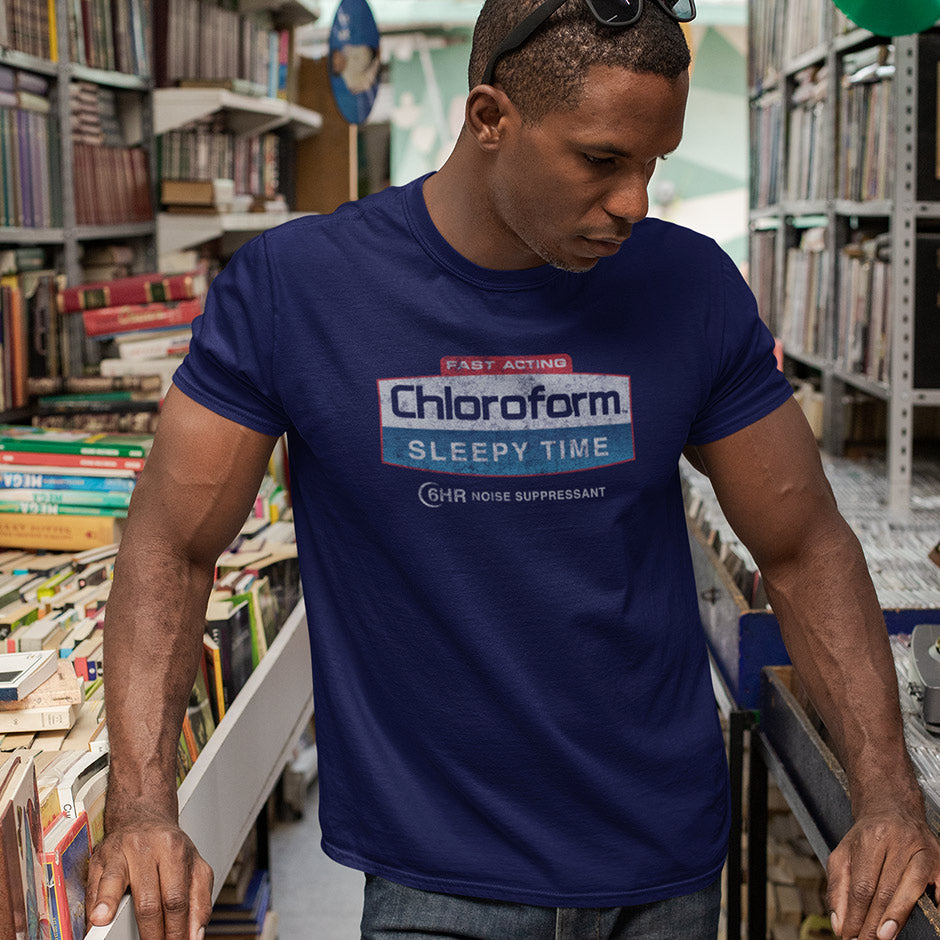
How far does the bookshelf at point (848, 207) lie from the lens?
265 cm

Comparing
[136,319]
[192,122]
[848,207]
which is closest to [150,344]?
[136,319]

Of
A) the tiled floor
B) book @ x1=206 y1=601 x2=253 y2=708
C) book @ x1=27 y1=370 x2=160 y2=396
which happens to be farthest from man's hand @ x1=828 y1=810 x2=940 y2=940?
book @ x1=27 y1=370 x2=160 y2=396

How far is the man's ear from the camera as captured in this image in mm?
1185

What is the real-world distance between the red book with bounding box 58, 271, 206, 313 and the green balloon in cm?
173

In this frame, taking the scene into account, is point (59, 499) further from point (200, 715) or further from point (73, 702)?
point (73, 702)

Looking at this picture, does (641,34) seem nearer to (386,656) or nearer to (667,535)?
(667,535)

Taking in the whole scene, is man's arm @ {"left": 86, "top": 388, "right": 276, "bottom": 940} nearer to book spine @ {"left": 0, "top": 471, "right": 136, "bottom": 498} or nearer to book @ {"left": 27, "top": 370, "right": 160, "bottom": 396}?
book spine @ {"left": 0, "top": 471, "right": 136, "bottom": 498}

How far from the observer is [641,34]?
3.67 feet

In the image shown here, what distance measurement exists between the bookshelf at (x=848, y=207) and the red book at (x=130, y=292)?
5.58 ft

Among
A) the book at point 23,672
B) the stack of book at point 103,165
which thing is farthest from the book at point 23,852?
the stack of book at point 103,165

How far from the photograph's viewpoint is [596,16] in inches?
43.8

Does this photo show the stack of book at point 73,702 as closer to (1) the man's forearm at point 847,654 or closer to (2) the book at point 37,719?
(2) the book at point 37,719

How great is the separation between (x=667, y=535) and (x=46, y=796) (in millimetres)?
673

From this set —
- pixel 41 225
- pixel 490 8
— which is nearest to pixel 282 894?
pixel 41 225
